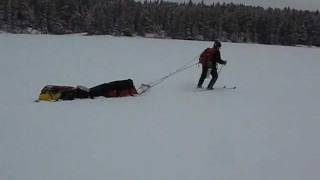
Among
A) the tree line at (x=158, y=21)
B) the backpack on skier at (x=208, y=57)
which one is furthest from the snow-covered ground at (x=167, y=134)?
the tree line at (x=158, y=21)

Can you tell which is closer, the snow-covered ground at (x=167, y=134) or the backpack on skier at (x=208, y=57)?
the snow-covered ground at (x=167, y=134)

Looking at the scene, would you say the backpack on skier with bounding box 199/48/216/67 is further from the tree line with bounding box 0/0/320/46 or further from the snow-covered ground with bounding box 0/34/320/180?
the tree line with bounding box 0/0/320/46

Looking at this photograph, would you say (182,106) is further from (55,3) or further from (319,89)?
(55,3)

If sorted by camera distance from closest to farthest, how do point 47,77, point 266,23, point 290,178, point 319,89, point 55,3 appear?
point 290,178, point 319,89, point 47,77, point 55,3, point 266,23

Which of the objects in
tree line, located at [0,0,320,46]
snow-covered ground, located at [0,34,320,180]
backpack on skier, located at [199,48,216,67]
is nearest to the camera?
snow-covered ground, located at [0,34,320,180]

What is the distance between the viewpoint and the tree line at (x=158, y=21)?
96125mm

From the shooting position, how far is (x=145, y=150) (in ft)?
26.6

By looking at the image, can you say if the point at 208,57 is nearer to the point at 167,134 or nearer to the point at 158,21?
the point at 167,134

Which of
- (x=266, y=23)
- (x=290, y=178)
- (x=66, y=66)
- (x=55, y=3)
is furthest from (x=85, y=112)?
(x=266, y=23)

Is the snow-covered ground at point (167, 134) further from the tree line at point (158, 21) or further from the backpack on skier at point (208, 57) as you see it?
A: the tree line at point (158, 21)

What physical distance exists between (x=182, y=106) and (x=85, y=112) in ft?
8.50

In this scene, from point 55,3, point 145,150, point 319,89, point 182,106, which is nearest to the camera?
point 145,150

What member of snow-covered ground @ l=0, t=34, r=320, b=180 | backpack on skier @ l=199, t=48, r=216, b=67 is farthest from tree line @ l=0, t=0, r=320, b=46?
snow-covered ground @ l=0, t=34, r=320, b=180

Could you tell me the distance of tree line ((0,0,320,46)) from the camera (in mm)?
96125
